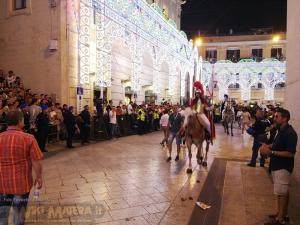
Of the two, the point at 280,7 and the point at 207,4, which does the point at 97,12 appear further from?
the point at 280,7

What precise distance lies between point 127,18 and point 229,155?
1140 centimetres

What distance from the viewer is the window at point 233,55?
162 feet

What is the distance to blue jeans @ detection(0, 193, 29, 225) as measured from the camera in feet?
11.8

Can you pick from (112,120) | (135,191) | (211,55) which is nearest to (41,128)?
(112,120)

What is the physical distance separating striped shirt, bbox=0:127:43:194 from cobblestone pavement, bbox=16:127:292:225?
1598 mm

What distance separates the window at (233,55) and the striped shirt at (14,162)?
48.5 m

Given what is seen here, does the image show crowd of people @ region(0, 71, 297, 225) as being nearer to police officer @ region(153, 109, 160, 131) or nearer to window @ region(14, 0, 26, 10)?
police officer @ region(153, 109, 160, 131)

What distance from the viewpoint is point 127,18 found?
19031mm

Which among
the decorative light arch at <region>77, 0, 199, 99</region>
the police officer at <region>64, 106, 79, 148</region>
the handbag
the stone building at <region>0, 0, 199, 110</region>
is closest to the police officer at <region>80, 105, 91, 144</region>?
the police officer at <region>64, 106, 79, 148</region>

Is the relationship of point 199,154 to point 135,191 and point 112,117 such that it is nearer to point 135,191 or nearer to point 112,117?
point 135,191

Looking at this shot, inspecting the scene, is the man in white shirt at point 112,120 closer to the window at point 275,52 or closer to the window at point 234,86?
the window at point 234,86

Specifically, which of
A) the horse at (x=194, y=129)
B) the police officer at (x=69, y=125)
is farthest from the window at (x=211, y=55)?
the horse at (x=194, y=129)

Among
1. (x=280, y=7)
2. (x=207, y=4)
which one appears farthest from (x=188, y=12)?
(x=280, y=7)

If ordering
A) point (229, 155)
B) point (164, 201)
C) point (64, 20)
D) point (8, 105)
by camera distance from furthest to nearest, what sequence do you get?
point (64, 20), point (229, 155), point (8, 105), point (164, 201)
